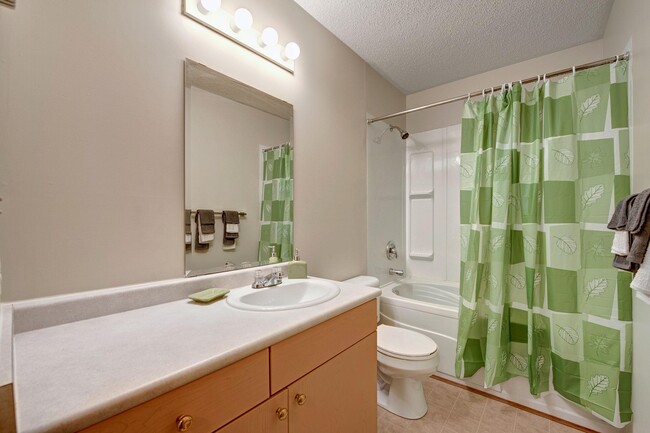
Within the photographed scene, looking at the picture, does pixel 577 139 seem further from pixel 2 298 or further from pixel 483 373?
pixel 2 298

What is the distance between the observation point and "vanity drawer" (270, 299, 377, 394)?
78 cm

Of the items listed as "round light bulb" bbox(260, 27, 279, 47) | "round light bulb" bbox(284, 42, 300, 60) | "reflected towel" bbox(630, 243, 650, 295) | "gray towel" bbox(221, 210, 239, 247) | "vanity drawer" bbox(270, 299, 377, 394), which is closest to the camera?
"vanity drawer" bbox(270, 299, 377, 394)

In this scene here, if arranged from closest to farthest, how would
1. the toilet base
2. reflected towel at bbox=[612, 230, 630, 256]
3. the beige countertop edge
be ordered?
the beige countertop edge
reflected towel at bbox=[612, 230, 630, 256]
the toilet base

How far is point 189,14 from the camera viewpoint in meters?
1.14

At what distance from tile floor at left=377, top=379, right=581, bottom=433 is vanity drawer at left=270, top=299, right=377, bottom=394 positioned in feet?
2.94

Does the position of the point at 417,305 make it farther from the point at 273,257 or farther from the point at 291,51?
the point at 291,51

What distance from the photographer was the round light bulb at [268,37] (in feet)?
4.64

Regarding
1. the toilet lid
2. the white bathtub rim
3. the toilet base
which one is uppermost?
the white bathtub rim

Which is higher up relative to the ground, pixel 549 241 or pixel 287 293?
pixel 549 241

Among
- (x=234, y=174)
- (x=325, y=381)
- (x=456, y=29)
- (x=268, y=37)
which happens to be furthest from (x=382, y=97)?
(x=325, y=381)

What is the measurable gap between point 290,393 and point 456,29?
93.7 inches

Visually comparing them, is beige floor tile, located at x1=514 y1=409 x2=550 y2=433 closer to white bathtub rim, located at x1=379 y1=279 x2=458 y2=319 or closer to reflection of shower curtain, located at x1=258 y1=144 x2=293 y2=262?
white bathtub rim, located at x1=379 y1=279 x2=458 y2=319

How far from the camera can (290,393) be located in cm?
81

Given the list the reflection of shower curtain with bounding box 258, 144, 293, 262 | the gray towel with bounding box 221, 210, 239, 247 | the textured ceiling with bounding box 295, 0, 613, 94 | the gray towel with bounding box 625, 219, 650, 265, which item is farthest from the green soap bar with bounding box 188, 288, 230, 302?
the textured ceiling with bounding box 295, 0, 613, 94
